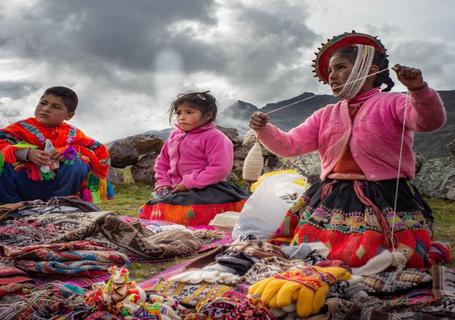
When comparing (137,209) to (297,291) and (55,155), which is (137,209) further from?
(297,291)

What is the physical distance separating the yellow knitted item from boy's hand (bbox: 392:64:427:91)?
1.22 metres

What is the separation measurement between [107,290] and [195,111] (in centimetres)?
385

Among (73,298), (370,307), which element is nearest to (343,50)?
(370,307)

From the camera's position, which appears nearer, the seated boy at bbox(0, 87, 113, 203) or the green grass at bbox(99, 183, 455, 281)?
the green grass at bbox(99, 183, 455, 281)

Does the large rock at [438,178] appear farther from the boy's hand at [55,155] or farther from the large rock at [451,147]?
the boy's hand at [55,155]

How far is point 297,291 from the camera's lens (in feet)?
7.07

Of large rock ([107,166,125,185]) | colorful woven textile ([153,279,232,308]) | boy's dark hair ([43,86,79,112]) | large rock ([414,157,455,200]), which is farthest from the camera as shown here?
large rock ([107,166,125,185])

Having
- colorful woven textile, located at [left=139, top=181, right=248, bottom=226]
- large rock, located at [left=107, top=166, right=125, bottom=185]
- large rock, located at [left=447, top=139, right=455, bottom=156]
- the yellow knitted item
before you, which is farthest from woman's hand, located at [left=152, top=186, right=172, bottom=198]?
large rock, located at [left=447, top=139, right=455, bottom=156]

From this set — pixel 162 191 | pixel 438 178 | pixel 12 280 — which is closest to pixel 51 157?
pixel 162 191

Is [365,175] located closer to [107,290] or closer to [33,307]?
[107,290]

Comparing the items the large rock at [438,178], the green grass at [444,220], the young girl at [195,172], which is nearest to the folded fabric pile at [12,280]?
the green grass at [444,220]

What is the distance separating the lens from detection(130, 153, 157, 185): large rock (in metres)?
10.1

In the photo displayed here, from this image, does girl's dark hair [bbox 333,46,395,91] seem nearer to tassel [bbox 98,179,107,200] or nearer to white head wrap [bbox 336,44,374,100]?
white head wrap [bbox 336,44,374,100]

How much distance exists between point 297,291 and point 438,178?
21.2ft
